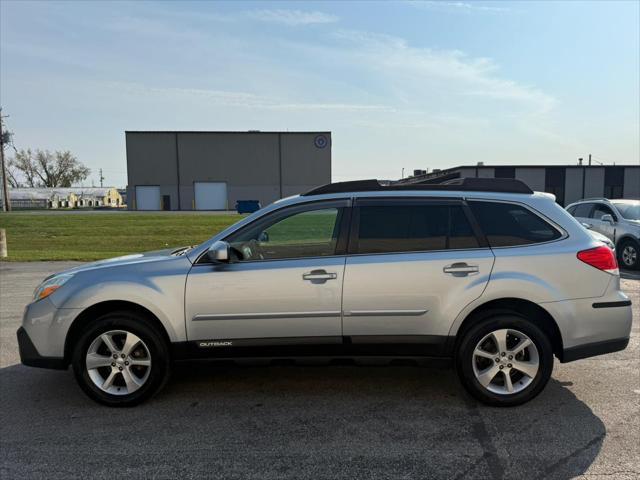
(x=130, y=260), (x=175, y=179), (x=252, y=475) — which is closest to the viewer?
(x=252, y=475)

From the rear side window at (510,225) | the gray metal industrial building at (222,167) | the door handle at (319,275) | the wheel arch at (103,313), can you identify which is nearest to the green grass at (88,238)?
the wheel arch at (103,313)

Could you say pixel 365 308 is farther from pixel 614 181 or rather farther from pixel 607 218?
pixel 614 181

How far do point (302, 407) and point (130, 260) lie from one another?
6.41ft

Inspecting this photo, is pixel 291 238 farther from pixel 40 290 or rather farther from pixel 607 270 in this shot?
pixel 607 270

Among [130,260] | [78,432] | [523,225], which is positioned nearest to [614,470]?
[523,225]

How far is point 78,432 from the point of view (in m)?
3.37

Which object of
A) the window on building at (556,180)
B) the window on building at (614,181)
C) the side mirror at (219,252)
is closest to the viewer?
the side mirror at (219,252)

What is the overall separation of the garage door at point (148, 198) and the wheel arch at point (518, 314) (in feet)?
193

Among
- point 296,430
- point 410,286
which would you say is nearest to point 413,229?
point 410,286

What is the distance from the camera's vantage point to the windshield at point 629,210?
11.5m

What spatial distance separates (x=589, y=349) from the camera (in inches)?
146

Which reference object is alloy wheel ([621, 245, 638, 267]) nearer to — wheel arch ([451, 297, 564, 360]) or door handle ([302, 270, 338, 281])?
wheel arch ([451, 297, 564, 360])

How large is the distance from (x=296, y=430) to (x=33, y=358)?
225cm

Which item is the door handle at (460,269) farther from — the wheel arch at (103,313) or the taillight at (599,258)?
the wheel arch at (103,313)
